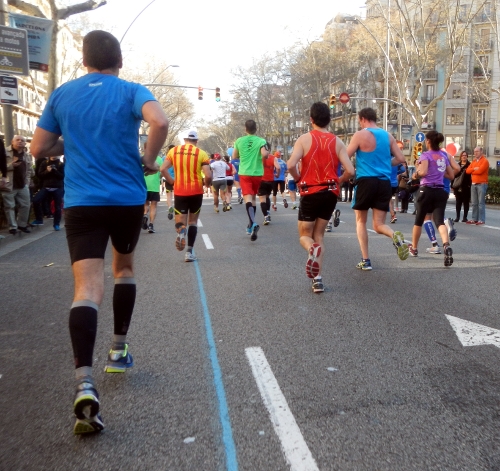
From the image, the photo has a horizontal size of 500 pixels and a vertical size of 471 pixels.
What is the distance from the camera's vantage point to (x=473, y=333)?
470cm

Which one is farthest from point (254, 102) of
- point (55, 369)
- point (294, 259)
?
point (55, 369)

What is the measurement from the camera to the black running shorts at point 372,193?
7391mm

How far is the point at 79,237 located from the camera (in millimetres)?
3191

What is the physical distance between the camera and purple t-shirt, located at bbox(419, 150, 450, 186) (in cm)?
823

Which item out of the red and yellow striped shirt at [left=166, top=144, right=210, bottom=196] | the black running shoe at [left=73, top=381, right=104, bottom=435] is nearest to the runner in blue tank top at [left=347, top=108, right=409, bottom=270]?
the red and yellow striped shirt at [left=166, top=144, right=210, bottom=196]

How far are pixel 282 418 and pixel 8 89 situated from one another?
11.1m

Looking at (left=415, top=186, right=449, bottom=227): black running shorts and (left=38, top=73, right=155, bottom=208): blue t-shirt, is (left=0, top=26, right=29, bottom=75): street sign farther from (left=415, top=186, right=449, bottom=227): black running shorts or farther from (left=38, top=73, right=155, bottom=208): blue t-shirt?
(left=38, top=73, right=155, bottom=208): blue t-shirt

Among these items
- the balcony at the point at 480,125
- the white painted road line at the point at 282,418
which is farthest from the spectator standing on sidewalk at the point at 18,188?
the balcony at the point at 480,125

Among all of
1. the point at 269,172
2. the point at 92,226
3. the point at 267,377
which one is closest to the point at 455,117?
the point at 269,172

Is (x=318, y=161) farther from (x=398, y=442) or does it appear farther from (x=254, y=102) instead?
(x=254, y=102)

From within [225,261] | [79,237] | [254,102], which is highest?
[254,102]

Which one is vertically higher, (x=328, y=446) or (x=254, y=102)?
(x=254, y=102)

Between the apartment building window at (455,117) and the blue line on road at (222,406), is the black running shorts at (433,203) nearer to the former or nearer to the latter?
the blue line on road at (222,406)

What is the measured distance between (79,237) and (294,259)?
225 inches
